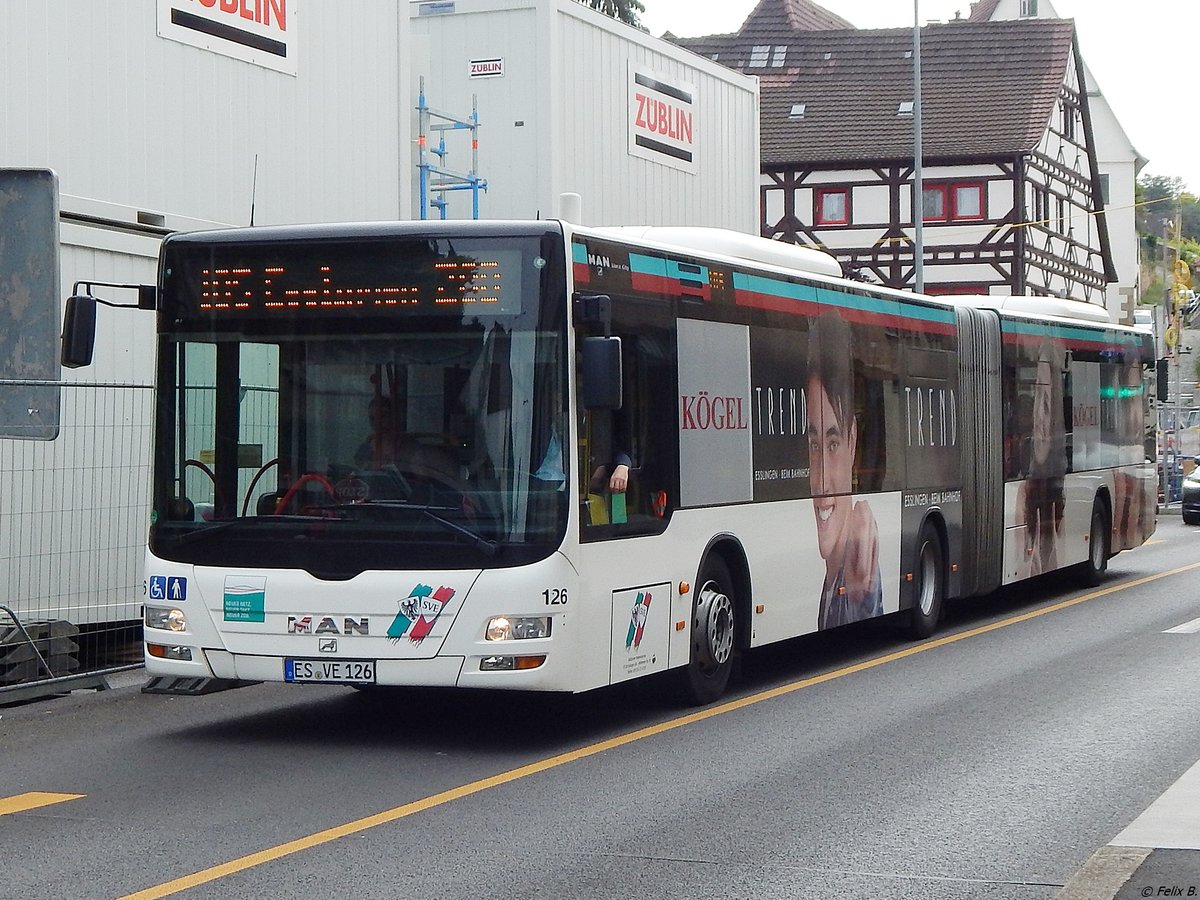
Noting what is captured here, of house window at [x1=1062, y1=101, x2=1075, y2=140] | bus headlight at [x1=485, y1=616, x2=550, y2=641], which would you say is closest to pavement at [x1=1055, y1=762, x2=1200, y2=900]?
bus headlight at [x1=485, y1=616, x2=550, y2=641]

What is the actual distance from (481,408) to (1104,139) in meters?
73.7

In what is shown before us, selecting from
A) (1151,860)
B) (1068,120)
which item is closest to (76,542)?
(1151,860)

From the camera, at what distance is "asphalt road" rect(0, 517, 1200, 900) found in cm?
670

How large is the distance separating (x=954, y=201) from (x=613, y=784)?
43.8m

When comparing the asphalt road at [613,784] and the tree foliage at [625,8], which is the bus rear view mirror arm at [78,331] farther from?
the tree foliage at [625,8]

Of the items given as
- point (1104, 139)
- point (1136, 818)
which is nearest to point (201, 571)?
point (1136, 818)

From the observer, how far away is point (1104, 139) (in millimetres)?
78875

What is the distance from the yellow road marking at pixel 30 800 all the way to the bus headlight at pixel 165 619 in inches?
60.7

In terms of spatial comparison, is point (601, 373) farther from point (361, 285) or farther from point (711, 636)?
point (711, 636)

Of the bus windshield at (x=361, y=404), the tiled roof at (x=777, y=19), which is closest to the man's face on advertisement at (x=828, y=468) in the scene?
the bus windshield at (x=361, y=404)

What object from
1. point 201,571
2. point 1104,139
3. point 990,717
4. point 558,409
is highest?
point 1104,139

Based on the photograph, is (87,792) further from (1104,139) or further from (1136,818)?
(1104,139)

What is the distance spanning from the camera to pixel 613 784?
28.2ft

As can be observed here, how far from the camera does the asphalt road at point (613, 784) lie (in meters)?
6.70
